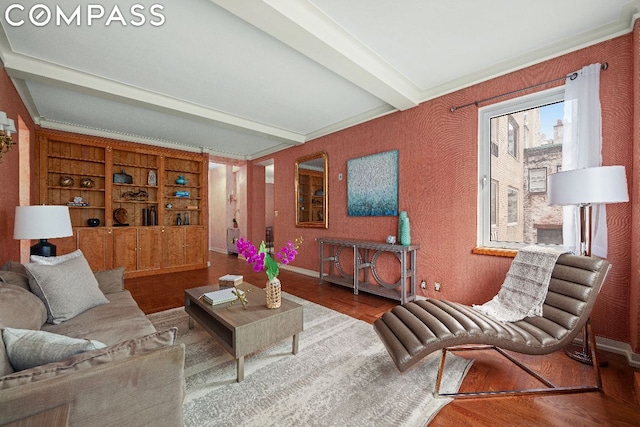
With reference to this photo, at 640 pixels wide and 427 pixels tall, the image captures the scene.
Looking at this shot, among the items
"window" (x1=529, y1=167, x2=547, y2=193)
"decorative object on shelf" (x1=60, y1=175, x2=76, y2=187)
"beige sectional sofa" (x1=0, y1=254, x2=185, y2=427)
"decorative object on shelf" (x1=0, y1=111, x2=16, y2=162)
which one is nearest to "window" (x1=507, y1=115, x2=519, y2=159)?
"window" (x1=529, y1=167, x2=547, y2=193)

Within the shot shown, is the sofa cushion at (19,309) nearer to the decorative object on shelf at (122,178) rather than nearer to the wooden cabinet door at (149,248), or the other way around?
the wooden cabinet door at (149,248)

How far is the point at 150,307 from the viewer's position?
10.3ft

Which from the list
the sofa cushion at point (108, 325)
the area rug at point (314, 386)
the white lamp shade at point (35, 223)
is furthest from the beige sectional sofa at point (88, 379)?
the white lamp shade at point (35, 223)

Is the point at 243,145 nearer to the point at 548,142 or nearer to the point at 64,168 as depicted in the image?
the point at 64,168

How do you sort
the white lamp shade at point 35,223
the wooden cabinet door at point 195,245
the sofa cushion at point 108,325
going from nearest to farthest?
1. the sofa cushion at point 108,325
2. the white lamp shade at point 35,223
3. the wooden cabinet door at point 195,245

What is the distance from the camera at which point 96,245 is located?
4410mm

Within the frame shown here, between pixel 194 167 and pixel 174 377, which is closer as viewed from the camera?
pixel 174 377

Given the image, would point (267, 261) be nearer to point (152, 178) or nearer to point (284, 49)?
point (284, 49)

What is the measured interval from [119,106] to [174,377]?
3.95m

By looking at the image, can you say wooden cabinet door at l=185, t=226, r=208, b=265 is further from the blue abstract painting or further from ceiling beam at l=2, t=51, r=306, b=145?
the blue abstract painting

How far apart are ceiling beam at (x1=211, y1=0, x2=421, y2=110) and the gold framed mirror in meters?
1.93

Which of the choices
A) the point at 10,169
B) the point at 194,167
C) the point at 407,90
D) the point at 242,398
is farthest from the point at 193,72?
the point at 194,167

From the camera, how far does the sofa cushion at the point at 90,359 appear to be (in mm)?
716

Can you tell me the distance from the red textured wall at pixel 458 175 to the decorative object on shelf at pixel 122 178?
377cm
